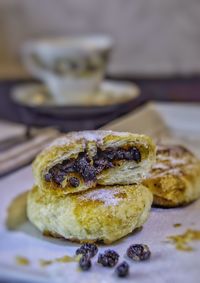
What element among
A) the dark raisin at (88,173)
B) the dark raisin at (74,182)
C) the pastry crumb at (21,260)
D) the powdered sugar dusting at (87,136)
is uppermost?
the powdered sugar dusting at (87,136)

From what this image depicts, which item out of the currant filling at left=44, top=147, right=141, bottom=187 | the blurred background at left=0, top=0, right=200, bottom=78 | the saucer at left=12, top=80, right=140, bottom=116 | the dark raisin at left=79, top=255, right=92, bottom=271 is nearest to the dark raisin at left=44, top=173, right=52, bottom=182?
the currant filling at left=44, top=147, right=141, bottom=187

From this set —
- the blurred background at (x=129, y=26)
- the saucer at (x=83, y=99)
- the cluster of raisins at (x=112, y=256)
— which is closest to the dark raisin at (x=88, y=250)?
the cluster of raisins at (x=112, y=256)

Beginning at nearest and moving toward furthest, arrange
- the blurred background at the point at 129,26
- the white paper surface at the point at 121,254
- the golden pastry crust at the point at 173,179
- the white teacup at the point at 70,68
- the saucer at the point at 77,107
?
the white paper surface at the point at 121,254 < the golden pastry crust at the point at 173,179 < the saucer at the point at 77,107 < the white teacup at the point at 70,68 < the blurred background at the point at 129,26

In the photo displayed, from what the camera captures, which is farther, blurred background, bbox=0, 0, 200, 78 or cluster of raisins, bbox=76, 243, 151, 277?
blurred background, bbox=0, 0, 200, 78

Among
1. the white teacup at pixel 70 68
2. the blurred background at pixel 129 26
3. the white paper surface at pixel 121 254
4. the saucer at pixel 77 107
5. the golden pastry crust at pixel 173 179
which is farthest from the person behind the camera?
the blurred background at pixel 129 26

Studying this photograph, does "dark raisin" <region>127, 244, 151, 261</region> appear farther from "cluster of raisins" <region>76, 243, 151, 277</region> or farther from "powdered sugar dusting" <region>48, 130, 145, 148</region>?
"powdered sugar dusting" <region>48, 130, 145, 148</region>

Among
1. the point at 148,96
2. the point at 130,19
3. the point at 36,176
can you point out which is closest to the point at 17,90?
the point at 148,96

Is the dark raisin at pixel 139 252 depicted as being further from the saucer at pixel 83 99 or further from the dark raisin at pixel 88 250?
the saucer at pixel 83 99

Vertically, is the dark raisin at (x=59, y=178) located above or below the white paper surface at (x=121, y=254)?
above
